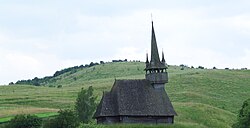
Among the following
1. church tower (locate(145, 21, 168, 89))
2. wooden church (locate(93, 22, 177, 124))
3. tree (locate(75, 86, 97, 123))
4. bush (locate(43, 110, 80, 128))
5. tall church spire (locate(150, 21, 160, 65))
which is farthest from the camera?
tree (locate(75, 86, 97, 123))

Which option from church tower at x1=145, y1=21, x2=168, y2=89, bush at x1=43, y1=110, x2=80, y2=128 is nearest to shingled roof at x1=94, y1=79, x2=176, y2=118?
church tower at x1=145, y1=21, x2=168, y2=89

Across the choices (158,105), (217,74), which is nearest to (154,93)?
(158,105)

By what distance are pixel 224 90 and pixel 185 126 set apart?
5428 centimetres

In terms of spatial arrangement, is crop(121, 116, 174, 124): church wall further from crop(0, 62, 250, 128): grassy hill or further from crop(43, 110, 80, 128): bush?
crop(43, 110, 80, 128): bush

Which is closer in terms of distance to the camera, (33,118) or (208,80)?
(33,118)

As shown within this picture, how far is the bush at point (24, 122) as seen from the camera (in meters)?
76.8

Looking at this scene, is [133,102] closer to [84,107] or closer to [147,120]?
[147,120]

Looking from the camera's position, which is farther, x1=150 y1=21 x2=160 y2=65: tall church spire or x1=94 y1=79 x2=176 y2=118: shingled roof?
x1=150 y1=21 x2=160 y2=65: tall church spire

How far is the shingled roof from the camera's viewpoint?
242 feet

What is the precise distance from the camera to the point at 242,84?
135 meters

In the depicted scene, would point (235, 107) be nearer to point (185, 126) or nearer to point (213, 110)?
point (213, 110)

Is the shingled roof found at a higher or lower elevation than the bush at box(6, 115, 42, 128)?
higher

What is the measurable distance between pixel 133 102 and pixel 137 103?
0.53 m

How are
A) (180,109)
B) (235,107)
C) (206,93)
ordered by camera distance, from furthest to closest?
(206,93) < (235,107) < (180,109)
